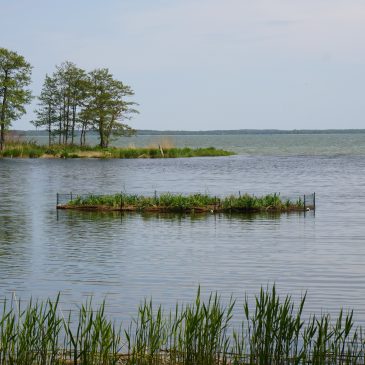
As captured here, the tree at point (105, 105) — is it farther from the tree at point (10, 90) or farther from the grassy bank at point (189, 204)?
the grassy bank at point (189, 204)

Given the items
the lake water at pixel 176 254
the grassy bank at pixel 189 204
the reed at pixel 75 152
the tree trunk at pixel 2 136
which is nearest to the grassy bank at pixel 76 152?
the reed at pixel 75 152

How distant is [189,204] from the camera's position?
137ft

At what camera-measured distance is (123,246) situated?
101 ft

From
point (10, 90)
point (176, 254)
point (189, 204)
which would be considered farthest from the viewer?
point (10, 90)

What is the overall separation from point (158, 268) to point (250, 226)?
11210 mm

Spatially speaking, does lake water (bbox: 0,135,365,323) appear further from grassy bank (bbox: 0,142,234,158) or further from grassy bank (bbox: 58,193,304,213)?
grassy bank (bbox: 0,142,234,158)

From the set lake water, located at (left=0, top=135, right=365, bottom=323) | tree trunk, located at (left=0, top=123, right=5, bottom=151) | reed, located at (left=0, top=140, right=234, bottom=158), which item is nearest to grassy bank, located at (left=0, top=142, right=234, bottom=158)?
reed, located at (left=0, top=140, right=234, bottom=158)

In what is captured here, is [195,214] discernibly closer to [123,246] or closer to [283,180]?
[123,246]

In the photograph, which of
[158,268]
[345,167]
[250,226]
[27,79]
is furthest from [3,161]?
[158,268]

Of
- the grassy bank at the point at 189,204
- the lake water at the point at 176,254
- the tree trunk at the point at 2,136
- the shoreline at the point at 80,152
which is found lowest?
the lake water at the point at 176,254

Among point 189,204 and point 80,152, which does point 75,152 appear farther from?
point 189,204

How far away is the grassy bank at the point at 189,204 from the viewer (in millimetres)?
41750

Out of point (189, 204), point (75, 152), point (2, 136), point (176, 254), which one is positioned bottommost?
point (176, 254)

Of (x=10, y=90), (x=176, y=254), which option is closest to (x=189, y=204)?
(x=176, y=254)
